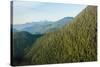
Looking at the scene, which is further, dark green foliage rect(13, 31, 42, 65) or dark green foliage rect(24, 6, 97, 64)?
dark green foliage rect(24, 6, 97, 64)

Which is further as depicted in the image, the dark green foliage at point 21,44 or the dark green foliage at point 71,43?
the dark green foliage at point 71,43

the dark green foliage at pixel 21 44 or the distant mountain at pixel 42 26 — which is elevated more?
the distant mountain at pixel 42 26

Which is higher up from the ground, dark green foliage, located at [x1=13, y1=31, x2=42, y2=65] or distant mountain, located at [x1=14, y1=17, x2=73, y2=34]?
distant mountain, located at [x1=14, y1=17, x2=73, y2=34]

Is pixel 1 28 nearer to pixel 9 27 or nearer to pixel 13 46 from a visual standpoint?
pixel 9 27

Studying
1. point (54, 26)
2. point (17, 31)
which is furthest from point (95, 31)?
point (17, 31)

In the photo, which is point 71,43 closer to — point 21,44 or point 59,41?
point 59,41
